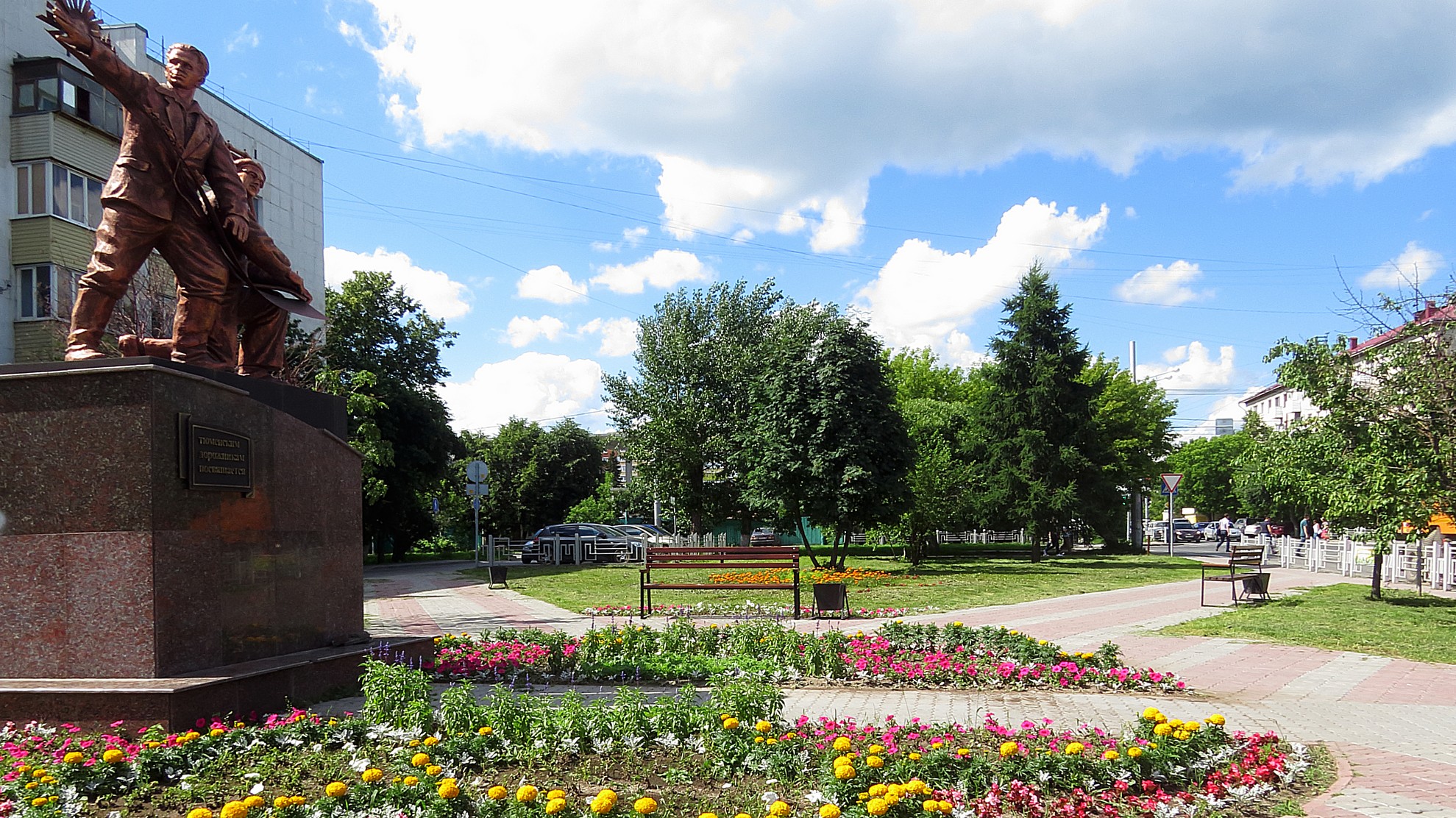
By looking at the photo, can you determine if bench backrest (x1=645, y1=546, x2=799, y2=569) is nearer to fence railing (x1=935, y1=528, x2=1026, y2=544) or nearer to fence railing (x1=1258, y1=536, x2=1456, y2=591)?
fence railing (x1=1258, y1=536, x2=1456, y2=591)

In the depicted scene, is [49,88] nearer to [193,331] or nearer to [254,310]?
[254,310]

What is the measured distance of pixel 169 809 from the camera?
4.23 m

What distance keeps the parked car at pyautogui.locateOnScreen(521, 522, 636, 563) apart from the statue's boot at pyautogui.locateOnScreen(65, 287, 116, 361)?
2643 centimetres

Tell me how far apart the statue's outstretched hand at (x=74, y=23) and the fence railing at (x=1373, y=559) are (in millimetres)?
15121

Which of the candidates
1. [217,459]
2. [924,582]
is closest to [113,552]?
[217,459]

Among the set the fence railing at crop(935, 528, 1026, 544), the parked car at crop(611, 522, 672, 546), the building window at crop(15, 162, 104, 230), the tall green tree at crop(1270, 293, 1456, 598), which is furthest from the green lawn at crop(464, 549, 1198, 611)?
the building window at crop(15, 162, 104, 230)

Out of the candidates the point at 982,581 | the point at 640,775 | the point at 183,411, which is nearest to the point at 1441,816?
the point at 640,775

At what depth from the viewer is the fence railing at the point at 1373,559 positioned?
60.5 ft

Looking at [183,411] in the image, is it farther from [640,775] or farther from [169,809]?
[640,775]

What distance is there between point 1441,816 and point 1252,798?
768mm

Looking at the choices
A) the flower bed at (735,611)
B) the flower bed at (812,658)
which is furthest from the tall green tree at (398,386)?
the flower bed at (812,658)

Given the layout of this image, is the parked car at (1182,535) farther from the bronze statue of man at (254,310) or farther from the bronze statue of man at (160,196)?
the bronze statue of man at (160,196)

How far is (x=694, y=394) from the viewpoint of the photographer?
36312 mm

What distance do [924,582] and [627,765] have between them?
16796 millimetres
